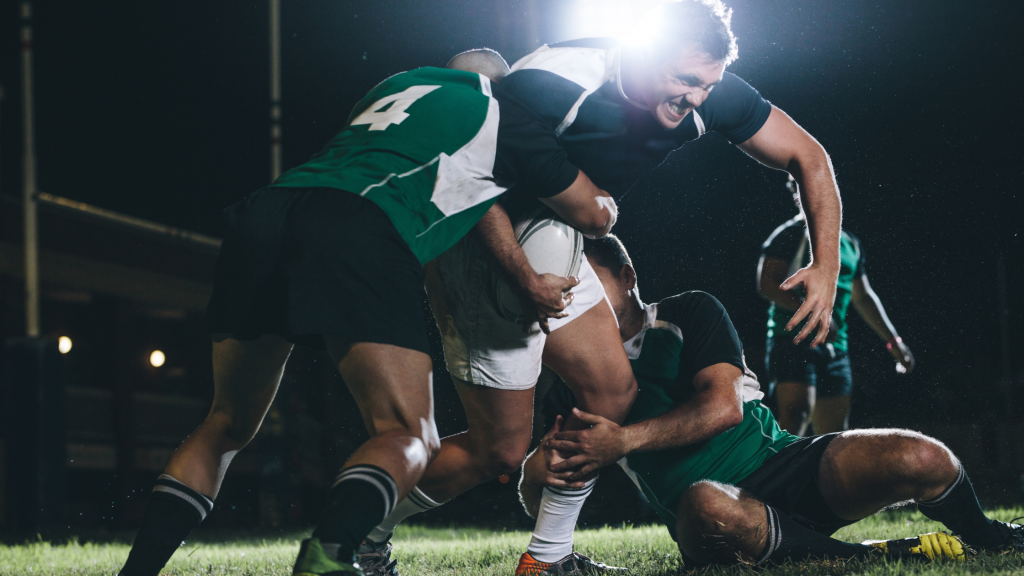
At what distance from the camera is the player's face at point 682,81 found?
96.3 inches

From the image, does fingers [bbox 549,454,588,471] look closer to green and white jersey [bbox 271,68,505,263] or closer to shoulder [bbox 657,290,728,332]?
shoulder [bbox 657,290,728,332]

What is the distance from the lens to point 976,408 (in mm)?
9203

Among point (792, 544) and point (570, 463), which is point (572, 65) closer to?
point (570, 463)

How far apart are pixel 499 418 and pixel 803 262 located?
2.88 metres

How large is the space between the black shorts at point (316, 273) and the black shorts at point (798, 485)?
46.4 inches

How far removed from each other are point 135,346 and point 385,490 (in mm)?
14835

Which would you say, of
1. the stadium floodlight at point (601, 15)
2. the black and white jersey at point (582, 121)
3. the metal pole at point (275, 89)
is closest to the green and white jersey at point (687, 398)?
the black and white jersey at point (582, 121)

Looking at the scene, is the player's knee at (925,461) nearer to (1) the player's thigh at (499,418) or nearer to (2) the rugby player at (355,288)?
(1) the player's thigh at (499,418)

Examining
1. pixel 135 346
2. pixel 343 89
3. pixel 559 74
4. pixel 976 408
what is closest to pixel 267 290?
pixel 559 74

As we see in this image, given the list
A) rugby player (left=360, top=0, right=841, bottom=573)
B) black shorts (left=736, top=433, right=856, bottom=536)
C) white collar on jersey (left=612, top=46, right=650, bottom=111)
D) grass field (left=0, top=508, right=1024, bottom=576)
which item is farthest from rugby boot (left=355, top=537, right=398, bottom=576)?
white collar on jersey (left=612, top=46, right=650, bottom=111)

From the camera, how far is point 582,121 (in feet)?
8.34

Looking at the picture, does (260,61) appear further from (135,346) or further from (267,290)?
(267,290)

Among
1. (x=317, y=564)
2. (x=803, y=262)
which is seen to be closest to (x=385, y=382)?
(x=317, y=564)

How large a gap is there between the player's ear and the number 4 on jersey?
1157mm
